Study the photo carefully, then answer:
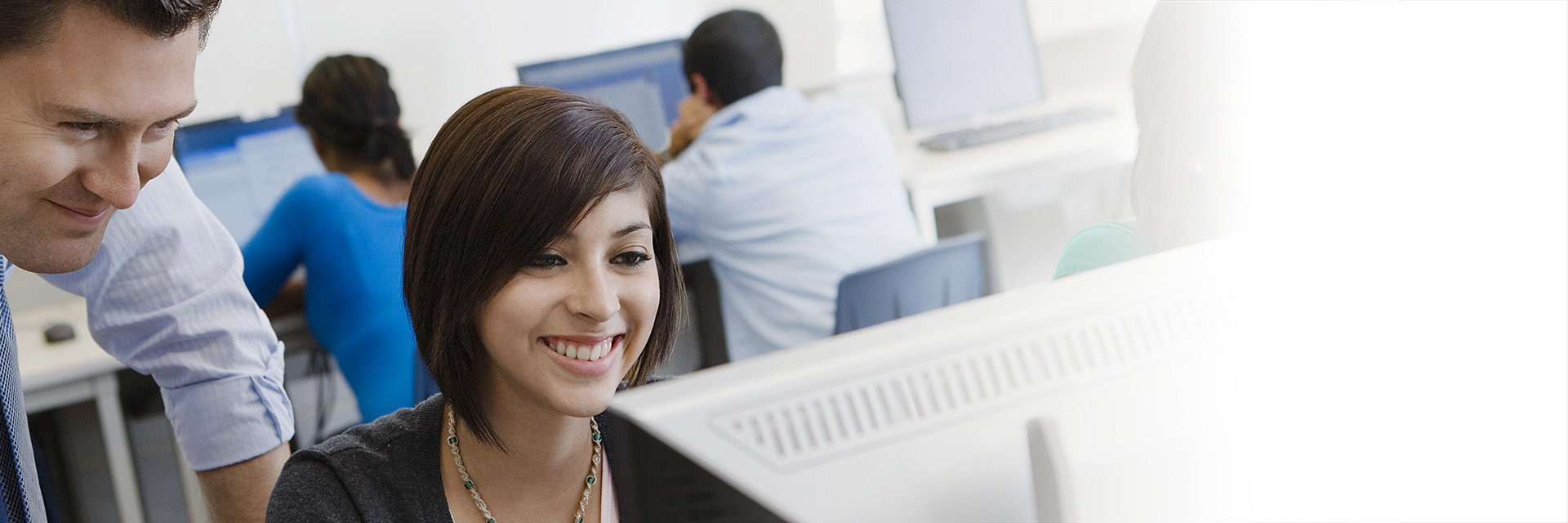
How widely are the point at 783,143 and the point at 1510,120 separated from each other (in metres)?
1.46

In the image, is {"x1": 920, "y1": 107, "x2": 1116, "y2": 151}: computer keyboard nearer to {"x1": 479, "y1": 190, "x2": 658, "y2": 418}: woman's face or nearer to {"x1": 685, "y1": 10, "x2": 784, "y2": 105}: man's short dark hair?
{"x1": 685, "y1": 10, "x2": 784, "y2": 105}: man's short dark hair

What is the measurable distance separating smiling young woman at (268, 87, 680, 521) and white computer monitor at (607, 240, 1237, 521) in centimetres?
45

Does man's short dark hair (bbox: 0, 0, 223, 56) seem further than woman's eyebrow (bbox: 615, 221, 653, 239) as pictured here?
No

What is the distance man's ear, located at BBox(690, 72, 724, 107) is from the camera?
2.37 metres

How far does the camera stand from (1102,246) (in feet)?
3.72

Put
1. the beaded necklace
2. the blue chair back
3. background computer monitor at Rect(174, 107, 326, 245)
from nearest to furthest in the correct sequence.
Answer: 1. the beaded necklace
2. the blue chair back
3. background computer monitor at Rect(174, 107, 326, 245)

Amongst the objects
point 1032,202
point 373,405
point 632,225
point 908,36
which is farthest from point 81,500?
point 1032,202

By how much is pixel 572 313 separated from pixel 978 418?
0.52 metres

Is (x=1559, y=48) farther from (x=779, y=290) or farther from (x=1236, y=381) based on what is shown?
(x=779, y=290)

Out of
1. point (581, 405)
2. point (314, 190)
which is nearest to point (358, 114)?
point (314, 190)

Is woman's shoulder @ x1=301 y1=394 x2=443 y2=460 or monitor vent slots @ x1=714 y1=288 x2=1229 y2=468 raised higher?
monitor vent slots @ x1=714 y1=288 x2=1229 y2=468

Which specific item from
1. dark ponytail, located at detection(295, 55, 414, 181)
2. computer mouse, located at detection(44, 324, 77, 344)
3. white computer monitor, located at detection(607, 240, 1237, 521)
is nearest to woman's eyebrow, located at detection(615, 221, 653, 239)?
white computer monitor, located at detection(607, 240, 1237, 521)

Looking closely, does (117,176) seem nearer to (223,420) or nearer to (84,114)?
(84,114)

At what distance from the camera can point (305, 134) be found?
2.41 meters
